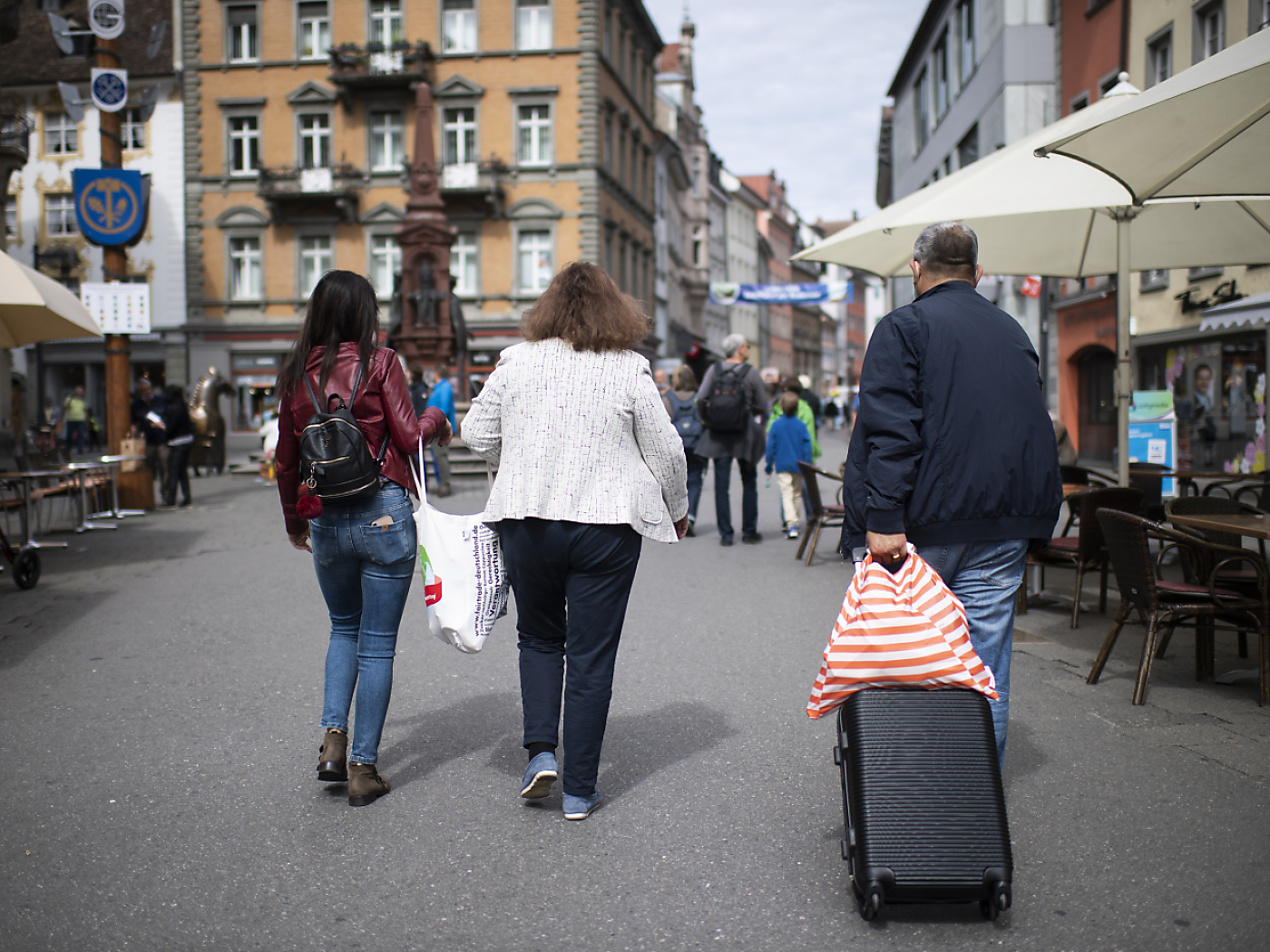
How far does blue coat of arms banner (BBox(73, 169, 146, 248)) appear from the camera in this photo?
15312mm

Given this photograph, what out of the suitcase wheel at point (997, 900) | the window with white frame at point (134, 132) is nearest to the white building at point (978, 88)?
the suitcase wheel at point (997, 900)

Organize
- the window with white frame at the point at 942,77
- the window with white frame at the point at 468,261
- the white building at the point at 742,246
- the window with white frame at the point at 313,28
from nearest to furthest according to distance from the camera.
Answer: the window with white frame at the point at 942,77, the window with white frame at the point at 468,261, the window with white frame at the point at 313,28, the white building at the point at 742,246

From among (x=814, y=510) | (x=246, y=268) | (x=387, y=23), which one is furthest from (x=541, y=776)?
(x=387, y=23)

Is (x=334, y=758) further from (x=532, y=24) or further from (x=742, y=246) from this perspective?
(x=742, y=246)

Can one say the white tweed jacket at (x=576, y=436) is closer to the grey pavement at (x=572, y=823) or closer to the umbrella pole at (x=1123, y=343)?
the grey pavement at (x=572, y=823)

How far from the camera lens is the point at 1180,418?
63.9 feet

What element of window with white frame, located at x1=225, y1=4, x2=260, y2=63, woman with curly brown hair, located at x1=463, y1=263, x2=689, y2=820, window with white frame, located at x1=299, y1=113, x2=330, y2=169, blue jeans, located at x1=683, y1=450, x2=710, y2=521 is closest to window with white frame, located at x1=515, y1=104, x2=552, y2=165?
window with white frame, located at x1=299, y1=113, x2=330, y2=169

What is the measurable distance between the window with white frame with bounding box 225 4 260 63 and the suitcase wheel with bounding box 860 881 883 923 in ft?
142

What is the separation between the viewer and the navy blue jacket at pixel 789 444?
1222cm

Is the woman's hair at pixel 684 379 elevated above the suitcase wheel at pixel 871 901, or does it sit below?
above

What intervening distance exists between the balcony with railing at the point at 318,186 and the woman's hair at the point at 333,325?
37.9 meters

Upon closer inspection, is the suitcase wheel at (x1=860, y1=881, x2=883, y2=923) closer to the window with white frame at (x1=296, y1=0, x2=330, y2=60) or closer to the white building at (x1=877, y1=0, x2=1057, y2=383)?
the white building at (x1=877, y1=0, x2=1057, y2=383)

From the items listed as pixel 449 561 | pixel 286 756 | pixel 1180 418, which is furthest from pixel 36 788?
pixel 1180 418

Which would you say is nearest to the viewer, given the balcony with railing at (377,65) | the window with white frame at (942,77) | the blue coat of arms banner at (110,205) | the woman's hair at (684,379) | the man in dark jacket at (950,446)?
the man in dark jacket at (950,446)
